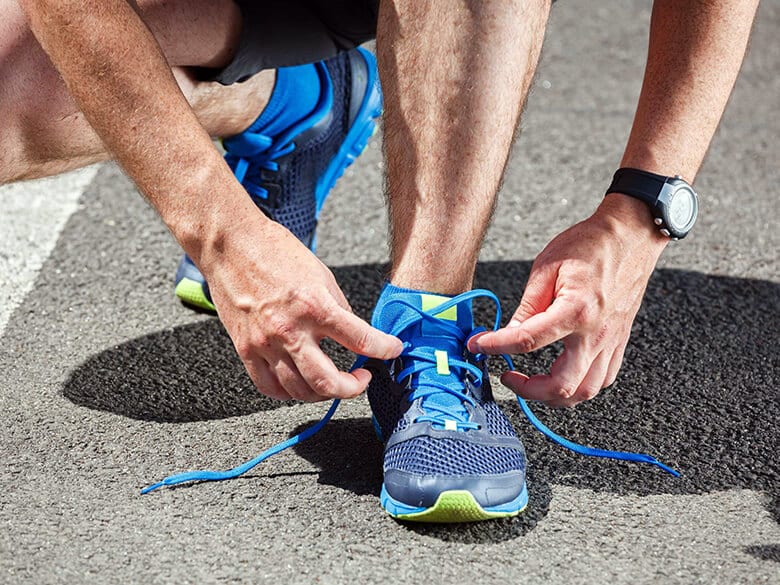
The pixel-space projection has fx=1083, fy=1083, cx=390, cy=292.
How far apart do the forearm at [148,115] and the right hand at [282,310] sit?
2.0 inches

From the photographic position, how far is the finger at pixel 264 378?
1471 mm

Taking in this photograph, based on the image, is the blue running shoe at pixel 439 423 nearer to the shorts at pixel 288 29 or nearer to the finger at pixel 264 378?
the finger at pixel 264 378

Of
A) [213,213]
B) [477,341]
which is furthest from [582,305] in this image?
[213,213]

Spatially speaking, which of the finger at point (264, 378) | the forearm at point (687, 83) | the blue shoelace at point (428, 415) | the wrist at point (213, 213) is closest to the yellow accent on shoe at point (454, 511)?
the blue shoelace at point (428, 415)

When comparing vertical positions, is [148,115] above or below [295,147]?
above

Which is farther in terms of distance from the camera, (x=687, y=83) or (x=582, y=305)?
(x=687, y=83)

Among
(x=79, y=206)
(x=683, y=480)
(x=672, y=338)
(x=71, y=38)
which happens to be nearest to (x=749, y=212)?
(x=672, y=338)

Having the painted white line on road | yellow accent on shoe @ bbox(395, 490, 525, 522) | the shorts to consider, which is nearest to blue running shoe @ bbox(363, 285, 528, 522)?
yellow accent on shoe @ bbox(395, 490, 525, 522)

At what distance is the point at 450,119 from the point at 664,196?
0.34m

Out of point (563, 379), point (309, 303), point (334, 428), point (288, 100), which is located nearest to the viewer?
point (309, 303)

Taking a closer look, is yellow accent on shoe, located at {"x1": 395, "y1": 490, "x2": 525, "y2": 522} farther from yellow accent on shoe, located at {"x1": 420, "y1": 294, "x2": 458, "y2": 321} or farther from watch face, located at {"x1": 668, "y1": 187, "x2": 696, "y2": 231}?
watch face, located at {"x1": 668, "y1": 187, "x2": 696, "y2": 231}

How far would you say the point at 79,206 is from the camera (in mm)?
2795

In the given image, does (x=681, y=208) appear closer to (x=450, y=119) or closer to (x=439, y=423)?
(x=450, y=119)

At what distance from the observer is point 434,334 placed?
160cm
